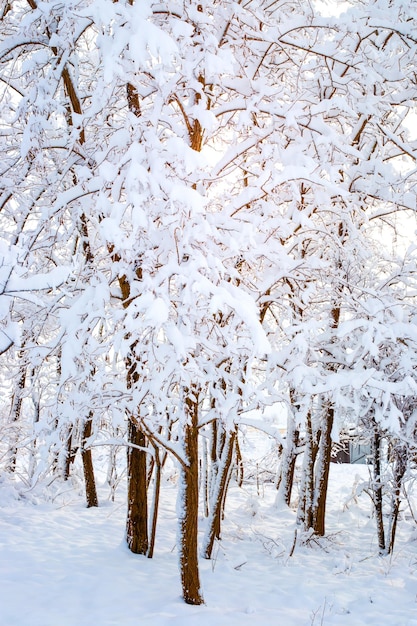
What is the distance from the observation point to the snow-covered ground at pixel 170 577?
4.96 m

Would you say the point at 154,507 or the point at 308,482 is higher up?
the point at 154,507

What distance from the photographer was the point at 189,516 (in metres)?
5.34

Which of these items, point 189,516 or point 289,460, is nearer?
point 189,516

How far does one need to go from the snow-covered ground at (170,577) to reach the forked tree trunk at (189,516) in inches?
7.7

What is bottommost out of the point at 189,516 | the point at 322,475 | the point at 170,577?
the point at 170,577

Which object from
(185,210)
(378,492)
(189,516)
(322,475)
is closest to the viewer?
(185,210)

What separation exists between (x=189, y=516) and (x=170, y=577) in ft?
4.84

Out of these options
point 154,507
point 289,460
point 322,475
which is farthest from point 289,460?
point 154,507

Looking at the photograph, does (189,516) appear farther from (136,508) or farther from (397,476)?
(397,476)

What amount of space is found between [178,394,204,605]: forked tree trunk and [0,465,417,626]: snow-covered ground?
195 mm

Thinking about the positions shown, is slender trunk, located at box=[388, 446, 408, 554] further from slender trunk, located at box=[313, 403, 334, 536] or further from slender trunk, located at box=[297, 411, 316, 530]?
slender trunk, located at box=[297, 411, 316, 530]

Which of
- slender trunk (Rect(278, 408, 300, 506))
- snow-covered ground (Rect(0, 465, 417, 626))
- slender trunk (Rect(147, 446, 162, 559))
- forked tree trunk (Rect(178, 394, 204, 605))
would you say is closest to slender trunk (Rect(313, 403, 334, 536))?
snow-covered ground (Rect(0, 465, 417, 626))

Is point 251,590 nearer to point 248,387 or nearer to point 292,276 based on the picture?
point 248,387

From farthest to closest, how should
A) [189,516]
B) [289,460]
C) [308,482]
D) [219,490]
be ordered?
[289,460]
[308,482]
[219,490]
[189,516]
